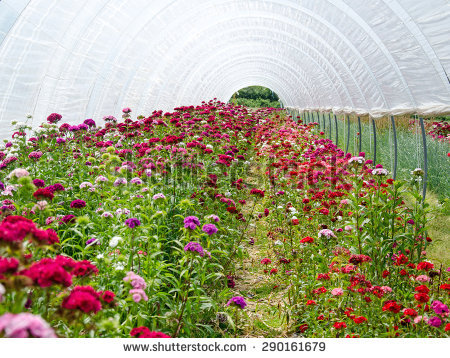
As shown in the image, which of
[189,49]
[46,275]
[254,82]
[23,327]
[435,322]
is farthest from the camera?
[254,82]

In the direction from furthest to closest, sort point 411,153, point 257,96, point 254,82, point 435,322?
point 257,96 < point 254,82 < point 411,153 < point 435,322

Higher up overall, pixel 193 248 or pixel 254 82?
pixel 254 82

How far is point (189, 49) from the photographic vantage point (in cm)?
1680

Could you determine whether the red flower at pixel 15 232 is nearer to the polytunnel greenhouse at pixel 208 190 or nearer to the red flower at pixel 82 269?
the polytunnel greenhouse at pixel 208 190

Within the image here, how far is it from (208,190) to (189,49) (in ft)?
42.1

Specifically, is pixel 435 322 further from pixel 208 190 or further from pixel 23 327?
pixel 208 190

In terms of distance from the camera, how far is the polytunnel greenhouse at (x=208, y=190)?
301cm

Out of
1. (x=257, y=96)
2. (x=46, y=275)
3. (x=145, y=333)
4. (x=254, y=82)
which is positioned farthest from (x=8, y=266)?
(x=257, y=96)

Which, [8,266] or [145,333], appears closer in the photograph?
[8,266]

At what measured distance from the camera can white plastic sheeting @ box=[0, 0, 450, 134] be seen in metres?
6.96

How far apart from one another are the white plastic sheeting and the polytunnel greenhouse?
0.06m

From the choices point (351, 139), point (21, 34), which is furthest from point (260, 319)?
point (351, 139)

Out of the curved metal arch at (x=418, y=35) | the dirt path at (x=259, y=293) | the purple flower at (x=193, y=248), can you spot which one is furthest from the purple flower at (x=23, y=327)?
the curved metal arch at (x=418, y=35)

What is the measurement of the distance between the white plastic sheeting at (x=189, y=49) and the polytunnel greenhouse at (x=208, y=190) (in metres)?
0.06
